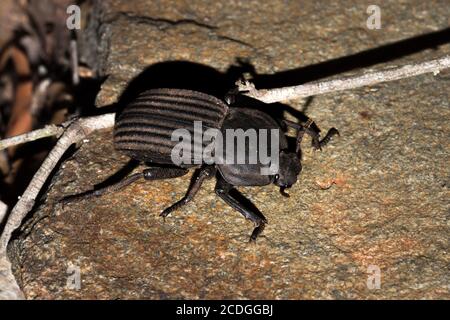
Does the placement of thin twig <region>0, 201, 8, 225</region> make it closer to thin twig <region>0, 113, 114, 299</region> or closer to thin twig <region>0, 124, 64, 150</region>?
thin twig <region>0, 113, 114, 299</region>

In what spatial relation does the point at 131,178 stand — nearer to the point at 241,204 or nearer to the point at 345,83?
the point at 241,204

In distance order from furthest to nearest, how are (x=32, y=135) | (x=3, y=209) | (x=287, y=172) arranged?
(x=3, y=209), (x=32, y=135), (x=287, y=172)

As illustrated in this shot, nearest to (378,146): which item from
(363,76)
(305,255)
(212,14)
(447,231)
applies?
(363,76)

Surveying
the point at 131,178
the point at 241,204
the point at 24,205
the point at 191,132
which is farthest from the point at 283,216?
the point at 24,205

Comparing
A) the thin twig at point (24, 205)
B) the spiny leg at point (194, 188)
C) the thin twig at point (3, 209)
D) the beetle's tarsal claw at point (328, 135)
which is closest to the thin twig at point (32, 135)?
the thin twig at point (24, 205)

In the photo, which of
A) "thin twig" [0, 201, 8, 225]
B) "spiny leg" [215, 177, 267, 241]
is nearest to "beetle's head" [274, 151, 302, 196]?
"spiny leg" [215, 177, 267, 241]
